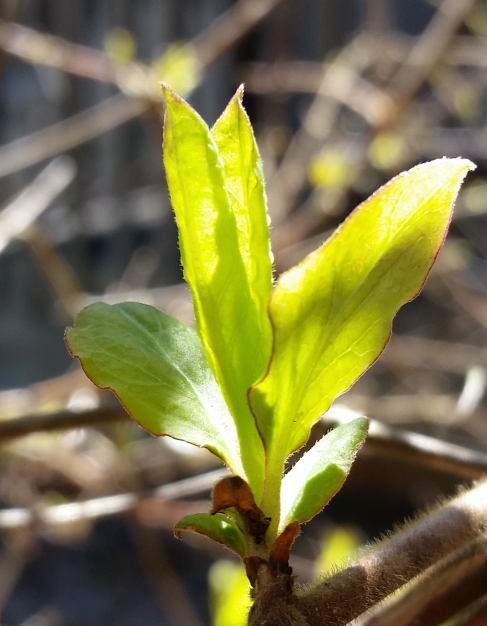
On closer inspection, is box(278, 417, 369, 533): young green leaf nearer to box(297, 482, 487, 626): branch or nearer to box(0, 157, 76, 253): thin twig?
box(297, 482, 487, 626): branch

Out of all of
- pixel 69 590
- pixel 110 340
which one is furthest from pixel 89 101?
pixel 110 340

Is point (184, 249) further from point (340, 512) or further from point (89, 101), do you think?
point (89, 101)

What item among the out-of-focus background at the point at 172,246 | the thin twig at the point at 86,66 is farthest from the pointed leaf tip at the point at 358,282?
the thin twig at the point at 86,66

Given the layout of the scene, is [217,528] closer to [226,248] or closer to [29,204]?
[226,248]

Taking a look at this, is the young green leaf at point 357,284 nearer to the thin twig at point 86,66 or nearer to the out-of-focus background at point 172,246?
the out-of-focus background at point 172,246

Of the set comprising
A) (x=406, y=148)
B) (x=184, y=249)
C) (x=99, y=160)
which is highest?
(x=99, y=160)
